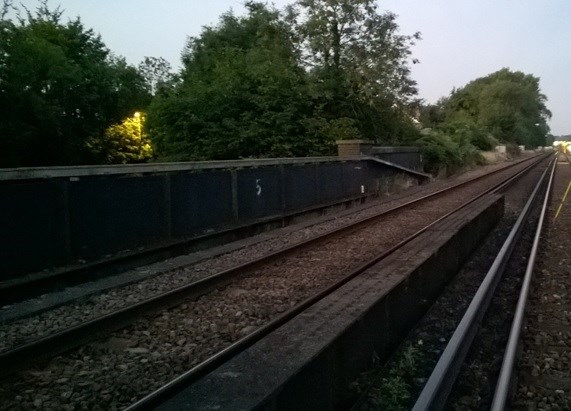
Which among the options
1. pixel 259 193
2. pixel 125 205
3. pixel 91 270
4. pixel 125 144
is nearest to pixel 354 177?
pixel 259 193

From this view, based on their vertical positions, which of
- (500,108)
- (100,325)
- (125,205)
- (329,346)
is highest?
(500,108)

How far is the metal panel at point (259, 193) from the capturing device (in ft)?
40.6

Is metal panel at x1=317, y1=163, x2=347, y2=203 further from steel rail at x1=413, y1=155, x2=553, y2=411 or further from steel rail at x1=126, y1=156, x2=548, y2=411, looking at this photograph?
steel rail at x1=126, y1=156, x2=548, y2=411

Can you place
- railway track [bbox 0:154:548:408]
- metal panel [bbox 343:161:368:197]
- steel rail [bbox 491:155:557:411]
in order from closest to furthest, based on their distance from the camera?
1. steel rail [bbox 491:155:557:411]
2. railway track [bbox 0:154:548:408]
3. metal panel [bbox 343:161:368:197]

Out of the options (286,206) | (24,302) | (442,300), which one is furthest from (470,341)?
(286,206)

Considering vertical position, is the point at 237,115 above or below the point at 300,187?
above

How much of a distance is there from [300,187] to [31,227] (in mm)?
9200

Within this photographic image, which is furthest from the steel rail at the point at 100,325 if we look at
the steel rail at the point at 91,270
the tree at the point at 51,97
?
the tree at the point at 51,97

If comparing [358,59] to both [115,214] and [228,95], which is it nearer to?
[228,95]

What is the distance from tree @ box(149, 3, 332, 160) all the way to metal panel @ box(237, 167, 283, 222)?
7491 mm

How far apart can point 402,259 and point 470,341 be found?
6.68 feet

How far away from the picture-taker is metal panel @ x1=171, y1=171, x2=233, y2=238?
1011 cm

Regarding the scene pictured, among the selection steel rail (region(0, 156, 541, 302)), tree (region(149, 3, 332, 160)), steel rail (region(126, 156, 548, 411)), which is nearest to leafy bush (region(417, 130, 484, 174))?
tree (region(149, 3, 332, 160))

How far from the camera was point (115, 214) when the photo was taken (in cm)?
852
